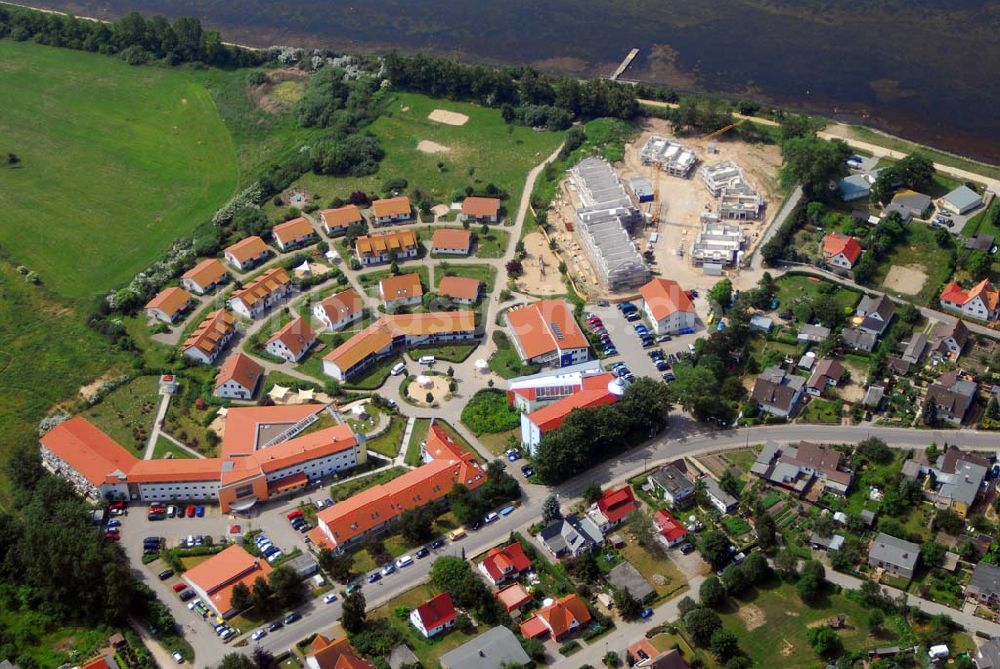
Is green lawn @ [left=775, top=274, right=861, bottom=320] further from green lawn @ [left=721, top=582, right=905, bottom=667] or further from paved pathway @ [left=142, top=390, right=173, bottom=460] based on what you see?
paved pathway @ [left=142, top=390, right=173, bottom=460]

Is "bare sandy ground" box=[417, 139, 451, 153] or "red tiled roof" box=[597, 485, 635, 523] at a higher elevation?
"bare sandy ground" box=[417, 139, 451, 153]

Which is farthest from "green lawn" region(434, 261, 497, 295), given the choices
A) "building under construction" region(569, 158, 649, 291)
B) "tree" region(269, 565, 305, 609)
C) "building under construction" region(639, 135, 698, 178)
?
"tree" region(269, 565, 305, 609)

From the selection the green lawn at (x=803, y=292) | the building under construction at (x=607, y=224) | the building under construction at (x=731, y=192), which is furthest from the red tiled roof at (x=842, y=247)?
the building under construction at (x=607, y=224)

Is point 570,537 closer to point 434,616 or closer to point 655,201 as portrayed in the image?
point 434,616

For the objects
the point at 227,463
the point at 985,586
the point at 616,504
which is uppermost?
the point at 985,586

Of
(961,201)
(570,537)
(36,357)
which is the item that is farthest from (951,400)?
(36,357)

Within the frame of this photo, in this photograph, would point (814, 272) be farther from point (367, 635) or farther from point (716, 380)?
point (367, 635)

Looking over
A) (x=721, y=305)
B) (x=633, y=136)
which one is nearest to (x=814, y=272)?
(x=721, y=305)
